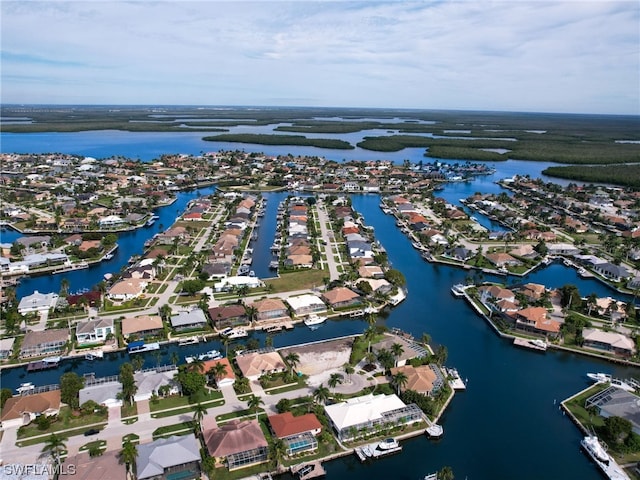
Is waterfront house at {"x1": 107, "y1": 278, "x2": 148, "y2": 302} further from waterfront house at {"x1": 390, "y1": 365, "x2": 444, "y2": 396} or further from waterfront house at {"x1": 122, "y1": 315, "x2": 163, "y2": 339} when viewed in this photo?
waterfront house at {"x1": 390, "y1": 365, "x2": 444, "y2": 396}

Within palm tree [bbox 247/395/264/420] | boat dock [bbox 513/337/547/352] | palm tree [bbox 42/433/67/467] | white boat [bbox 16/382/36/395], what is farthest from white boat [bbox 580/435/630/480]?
white boat [bbox 16/382/36/395]

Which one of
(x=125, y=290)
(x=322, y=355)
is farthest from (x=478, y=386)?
(x=125, y=290)

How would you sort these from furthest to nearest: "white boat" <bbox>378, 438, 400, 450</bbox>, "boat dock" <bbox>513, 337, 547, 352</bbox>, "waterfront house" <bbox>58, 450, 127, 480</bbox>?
1. "boat dock" <bbox>513, 337, 547, 352</bbox>
2. "white boat" <bbox>378, 438, 400, 450</bbox>
3. "waterfront house" <bbox>58, 450, 127, 480</bbox>

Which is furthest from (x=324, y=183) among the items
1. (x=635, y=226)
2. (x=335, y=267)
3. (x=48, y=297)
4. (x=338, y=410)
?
(x=338, y=410)

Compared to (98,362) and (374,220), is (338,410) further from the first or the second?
(374,220)

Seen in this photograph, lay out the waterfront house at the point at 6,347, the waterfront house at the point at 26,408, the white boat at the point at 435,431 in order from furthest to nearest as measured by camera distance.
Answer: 1. the waterfront house at the point at 6,347
2. the white boat at the point at 435,431
3. the waterfront house at the point at 26,408

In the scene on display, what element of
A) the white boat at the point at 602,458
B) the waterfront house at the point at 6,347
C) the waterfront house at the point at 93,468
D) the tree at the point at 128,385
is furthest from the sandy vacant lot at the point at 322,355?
the waterfront house at the point at 6,347

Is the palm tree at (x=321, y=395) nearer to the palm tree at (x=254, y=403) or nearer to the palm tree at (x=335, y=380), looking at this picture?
the palm tree at (x=335, y=380)

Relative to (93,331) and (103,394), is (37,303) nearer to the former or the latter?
(93,331)
